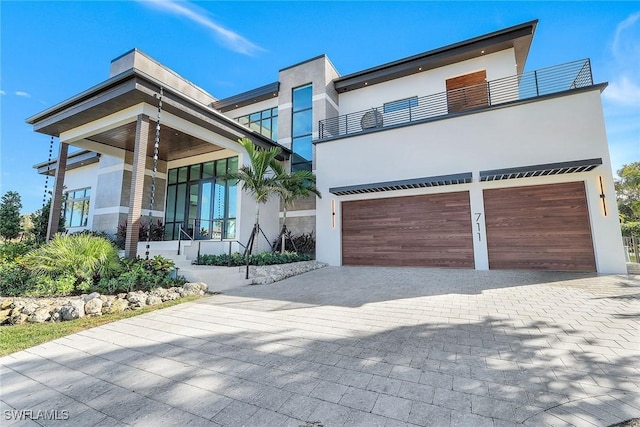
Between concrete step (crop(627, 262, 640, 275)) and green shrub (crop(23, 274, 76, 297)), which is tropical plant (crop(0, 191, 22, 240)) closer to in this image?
green shrub (crop(23, 274, 76, 297))

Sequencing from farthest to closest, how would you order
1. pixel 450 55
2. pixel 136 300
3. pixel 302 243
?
pixel 302 243, pixel 450 55, pixel 136 300

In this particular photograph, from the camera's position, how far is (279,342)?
3.44 m

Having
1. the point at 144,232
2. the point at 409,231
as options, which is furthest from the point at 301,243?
the point at 144,232

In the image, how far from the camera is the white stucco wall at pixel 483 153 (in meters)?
7.55

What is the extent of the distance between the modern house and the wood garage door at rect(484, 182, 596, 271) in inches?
1.3

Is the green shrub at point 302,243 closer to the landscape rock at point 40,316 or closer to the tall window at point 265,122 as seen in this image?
the tall window at point 265,122

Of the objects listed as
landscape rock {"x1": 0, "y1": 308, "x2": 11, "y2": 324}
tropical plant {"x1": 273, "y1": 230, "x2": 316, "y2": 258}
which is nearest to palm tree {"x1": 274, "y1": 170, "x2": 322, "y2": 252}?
tropical plant {"x1": 273, "y1": 230, "x2": 316, "y2": 258}

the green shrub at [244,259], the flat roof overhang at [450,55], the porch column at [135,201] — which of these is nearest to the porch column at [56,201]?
the porch column at [135,201]

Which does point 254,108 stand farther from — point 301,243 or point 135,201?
point 135,201

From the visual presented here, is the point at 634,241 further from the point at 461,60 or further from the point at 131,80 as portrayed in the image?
the point at 131,80

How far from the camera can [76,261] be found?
19.8ft

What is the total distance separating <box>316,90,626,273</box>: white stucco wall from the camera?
7.55 metres

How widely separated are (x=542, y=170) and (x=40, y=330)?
1171 cm

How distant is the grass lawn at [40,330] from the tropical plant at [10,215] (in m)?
11.8
